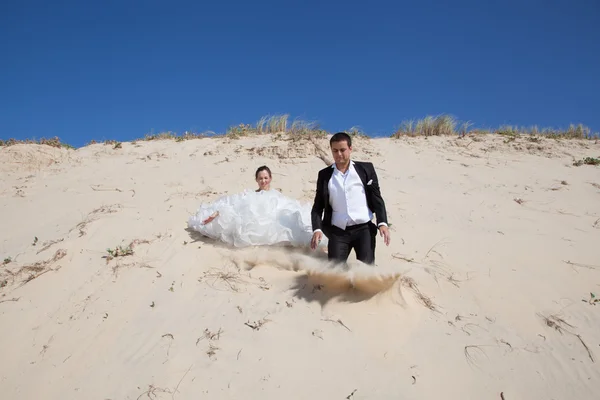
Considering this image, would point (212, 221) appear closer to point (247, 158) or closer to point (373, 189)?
point (373, 189)

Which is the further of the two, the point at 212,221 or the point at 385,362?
the point at 212,221

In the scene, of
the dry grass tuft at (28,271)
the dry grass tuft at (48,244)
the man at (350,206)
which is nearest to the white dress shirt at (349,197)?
the man at (350,206)

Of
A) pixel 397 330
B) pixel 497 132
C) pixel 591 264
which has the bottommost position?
pixel 397 330

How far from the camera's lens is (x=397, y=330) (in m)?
3.27

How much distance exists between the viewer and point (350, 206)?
11.6 ft

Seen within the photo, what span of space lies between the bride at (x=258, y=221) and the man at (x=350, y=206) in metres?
0.81

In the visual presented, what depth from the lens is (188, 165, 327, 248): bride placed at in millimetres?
4516

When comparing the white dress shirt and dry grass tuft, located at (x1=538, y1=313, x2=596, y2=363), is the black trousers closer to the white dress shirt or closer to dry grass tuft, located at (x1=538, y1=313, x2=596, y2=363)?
the white dress shirt

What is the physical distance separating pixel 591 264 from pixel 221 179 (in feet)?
20.9

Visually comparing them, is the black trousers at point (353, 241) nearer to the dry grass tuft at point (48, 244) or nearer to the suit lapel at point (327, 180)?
the suit lapel at point (327, 180)

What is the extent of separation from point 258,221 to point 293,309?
134 cm

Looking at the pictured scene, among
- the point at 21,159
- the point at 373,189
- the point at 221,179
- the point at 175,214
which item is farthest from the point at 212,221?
the point at 21,159

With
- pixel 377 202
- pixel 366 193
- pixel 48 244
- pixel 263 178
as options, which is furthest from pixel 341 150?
pixel 48 244

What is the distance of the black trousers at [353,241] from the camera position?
11.7 feet
